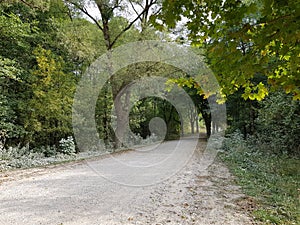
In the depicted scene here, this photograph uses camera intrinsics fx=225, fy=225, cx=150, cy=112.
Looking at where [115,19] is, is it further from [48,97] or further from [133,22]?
[48,97]

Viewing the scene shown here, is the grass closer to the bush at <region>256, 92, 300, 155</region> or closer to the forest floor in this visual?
the forest floor

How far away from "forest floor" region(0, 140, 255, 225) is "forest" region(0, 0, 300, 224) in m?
0.59

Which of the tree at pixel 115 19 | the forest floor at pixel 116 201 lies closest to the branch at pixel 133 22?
the tree at pixel 115 19

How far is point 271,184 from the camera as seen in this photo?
4.91m

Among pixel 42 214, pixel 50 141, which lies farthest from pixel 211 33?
pixel 50 141

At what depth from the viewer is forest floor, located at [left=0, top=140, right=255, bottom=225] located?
3.18 metres

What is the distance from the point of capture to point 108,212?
11.2 feet

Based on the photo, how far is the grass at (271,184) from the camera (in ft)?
10.9

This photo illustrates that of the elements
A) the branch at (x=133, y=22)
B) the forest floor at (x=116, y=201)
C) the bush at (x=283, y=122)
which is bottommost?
the forest floor at (x=116, y=201)

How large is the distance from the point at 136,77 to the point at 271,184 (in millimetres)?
8096

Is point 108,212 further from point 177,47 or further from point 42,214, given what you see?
point 177,47

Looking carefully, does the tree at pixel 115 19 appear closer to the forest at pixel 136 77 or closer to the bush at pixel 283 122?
the forest at pixel 136 77

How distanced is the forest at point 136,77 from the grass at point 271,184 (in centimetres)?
2

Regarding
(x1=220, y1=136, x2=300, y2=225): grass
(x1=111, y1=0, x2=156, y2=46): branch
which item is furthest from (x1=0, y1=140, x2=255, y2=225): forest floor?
(x1=111, y1=0, x2=156, y2=46): branch
